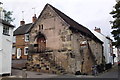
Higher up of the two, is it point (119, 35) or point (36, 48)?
point (119, 35)

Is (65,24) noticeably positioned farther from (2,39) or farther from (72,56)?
(2,39)

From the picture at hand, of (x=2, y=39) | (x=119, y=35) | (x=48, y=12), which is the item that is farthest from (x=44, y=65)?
(x=119, y=35)

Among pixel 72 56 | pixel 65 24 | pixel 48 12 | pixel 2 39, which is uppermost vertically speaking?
pixel 48 12

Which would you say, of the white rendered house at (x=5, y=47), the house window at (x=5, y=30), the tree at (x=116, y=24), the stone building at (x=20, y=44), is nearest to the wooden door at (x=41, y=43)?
the white rendered house at (x=5, y=47)

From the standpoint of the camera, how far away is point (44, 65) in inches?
974

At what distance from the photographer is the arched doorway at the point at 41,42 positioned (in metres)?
28.5

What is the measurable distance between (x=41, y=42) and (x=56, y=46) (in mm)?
3612

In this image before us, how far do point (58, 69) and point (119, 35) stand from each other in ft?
38.5

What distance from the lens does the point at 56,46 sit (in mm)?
26562

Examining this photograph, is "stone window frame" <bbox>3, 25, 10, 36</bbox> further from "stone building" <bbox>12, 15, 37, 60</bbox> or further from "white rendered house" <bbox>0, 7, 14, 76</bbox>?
"stone building" <bbox>12, 15, 37, 60</bbox>

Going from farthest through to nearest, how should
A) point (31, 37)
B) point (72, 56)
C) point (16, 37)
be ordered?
point (16, 37) < point (31, 37) < point (72, 56)

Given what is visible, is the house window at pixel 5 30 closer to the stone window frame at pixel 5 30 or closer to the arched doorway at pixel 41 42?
the stone window frame at pixel 5 30

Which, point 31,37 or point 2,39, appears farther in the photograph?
point 31,37

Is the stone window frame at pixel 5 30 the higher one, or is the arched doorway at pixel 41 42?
the stone window frame at pixel 5 30
